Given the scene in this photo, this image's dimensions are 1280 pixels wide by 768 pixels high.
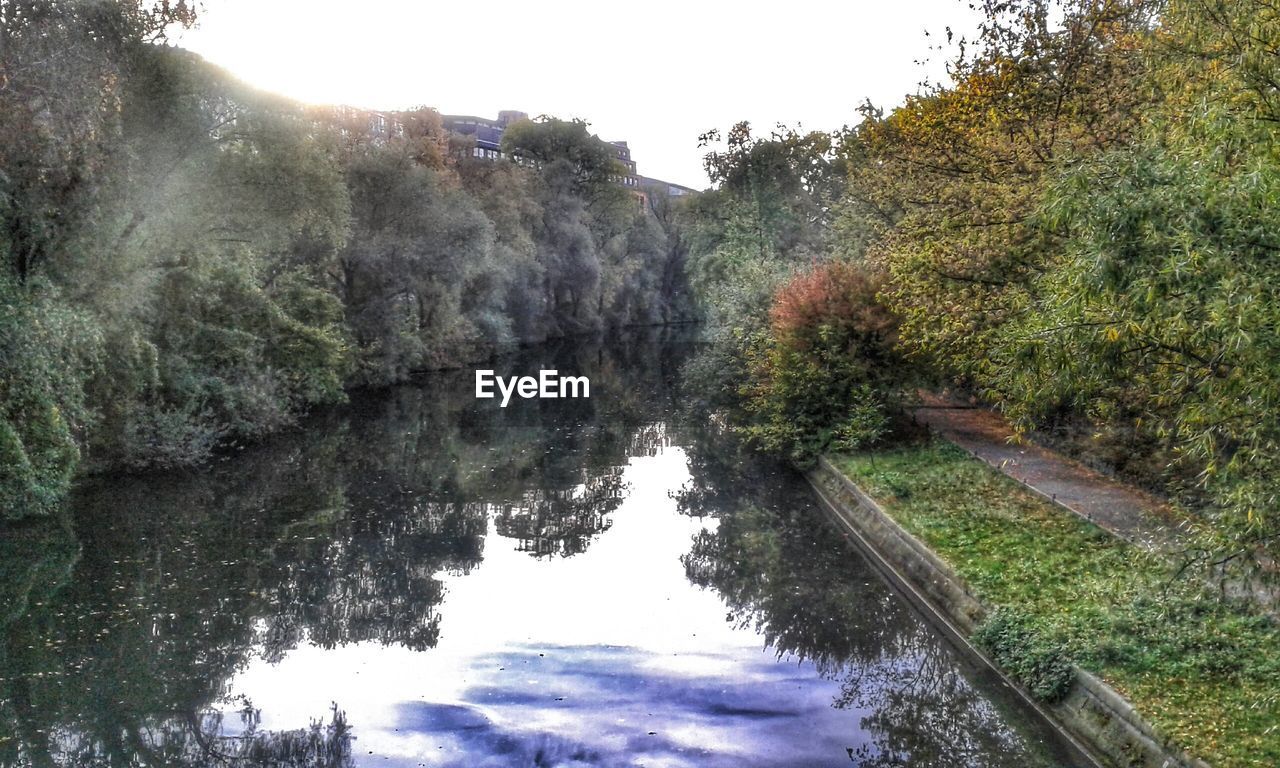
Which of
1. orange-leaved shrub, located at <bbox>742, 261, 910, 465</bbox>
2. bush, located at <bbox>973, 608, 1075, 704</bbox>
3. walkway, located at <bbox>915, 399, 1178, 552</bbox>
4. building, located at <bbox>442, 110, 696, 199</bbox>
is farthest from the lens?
building, located at <bbox>442, 110, 696, 199</bbox>

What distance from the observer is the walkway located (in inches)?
608

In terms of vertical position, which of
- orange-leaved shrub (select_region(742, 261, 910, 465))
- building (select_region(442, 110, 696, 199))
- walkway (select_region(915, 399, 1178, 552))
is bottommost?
walkway (select_region(915, 399, 1178, 552))

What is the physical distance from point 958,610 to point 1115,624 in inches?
104

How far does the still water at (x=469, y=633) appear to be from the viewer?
10609mm

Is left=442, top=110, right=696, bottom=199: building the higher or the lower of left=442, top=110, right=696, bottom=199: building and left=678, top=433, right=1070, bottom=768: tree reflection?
the higher

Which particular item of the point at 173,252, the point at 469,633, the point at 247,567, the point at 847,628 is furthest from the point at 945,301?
the point at 173,252

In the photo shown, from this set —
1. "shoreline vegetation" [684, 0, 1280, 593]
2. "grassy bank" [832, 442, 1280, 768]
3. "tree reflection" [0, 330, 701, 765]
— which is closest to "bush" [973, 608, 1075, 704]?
"grassy bank" [832, 442, 1280, 768]

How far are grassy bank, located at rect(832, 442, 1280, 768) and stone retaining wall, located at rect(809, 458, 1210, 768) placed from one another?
147mm

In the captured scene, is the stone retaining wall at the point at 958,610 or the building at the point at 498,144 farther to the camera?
the building at the point at 498,144

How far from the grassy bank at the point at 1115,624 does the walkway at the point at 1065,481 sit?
0.44 m

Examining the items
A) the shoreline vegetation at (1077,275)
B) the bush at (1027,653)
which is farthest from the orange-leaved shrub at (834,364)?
the bush at (1027,653)

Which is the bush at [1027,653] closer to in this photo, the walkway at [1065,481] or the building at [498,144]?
the walkway at [1065,481]

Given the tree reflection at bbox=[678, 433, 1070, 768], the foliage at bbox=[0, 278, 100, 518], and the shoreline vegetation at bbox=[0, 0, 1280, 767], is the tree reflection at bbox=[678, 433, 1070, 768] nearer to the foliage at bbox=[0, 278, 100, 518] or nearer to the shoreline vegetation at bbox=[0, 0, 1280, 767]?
the shoreline vegetation at bbox=[0, 0, 1280, 767]

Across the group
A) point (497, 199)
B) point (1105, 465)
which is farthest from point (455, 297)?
point (1105, 465)
